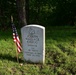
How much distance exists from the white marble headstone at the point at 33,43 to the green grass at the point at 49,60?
0.22m

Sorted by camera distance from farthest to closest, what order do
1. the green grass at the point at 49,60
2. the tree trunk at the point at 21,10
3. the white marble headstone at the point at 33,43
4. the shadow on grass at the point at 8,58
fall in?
the tree trunk at the point at 21,10
the shadow on grass at the point at 8,58
the white marble headstone at the point at 33,43
the green grass at the point at 49,60

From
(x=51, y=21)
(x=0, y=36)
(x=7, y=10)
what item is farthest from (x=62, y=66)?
(x=7, y=10)

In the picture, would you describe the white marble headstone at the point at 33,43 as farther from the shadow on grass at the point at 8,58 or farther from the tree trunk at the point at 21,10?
the tree trunk at the point at 21,10

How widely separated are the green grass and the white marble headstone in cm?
22

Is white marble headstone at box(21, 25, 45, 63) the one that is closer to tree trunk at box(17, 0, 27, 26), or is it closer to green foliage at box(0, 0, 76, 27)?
tree trunk at box(17, 0, 27, 26)

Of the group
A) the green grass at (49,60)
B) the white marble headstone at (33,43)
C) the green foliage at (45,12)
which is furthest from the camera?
the green foliage at (45,12)

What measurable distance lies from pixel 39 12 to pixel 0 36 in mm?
10487

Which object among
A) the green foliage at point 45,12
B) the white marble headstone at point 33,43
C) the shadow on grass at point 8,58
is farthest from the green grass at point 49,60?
the green foliage at point 45,12

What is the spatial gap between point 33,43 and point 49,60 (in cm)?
80

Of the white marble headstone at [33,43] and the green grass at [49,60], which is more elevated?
the white marble headstone at [33,43]

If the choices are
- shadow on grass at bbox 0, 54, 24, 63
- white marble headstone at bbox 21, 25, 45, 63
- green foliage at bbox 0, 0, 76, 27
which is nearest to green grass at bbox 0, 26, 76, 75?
shadow on grass at bbox 0, 54, 24, 63

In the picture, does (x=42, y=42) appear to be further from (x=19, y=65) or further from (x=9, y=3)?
(x=9, y=3)

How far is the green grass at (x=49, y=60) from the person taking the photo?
8.32 meters

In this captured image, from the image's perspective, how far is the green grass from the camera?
27.3ft
